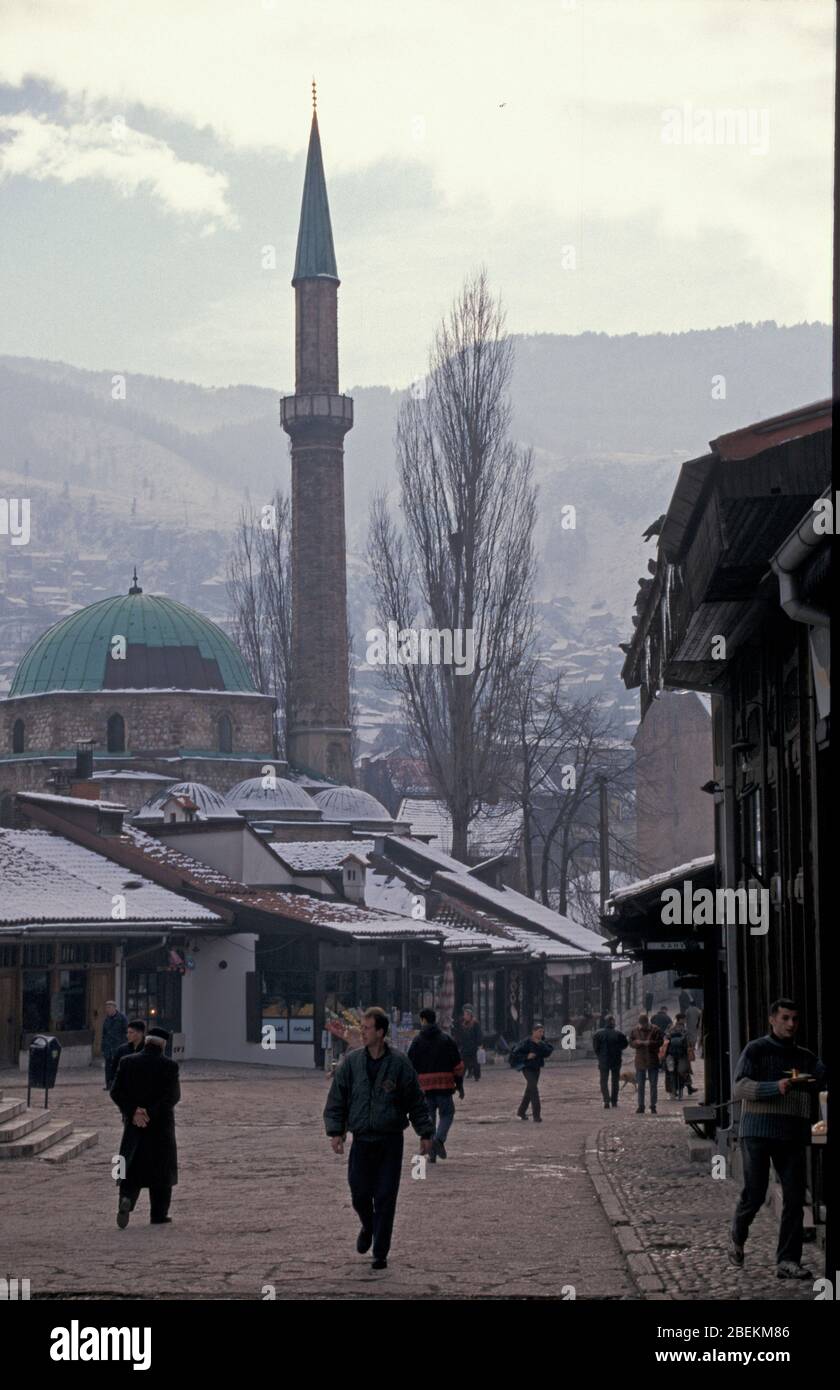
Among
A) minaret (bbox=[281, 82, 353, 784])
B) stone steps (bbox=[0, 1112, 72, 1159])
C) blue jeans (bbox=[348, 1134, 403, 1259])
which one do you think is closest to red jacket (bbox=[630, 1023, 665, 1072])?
stone steps (bbox=[0, 1112, 72, 1159])

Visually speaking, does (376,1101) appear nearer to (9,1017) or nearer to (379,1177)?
(379,1177)

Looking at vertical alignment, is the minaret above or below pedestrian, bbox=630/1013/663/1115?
above

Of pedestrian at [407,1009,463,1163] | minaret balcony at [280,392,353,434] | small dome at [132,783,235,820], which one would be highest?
minaret balcony at [280,392,353,434]

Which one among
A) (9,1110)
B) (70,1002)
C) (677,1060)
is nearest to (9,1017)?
(70,1002)

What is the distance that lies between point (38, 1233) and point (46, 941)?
78.4ft

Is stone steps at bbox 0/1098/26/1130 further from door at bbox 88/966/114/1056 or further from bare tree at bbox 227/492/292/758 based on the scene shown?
bare tree at bbox 227/492/292/758

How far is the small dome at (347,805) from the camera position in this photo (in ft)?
205

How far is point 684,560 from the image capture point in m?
12.4

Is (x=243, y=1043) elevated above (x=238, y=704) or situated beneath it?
situated beneath

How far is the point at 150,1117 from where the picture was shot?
1292 centimetres

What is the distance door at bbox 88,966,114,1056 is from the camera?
37281 millimetres

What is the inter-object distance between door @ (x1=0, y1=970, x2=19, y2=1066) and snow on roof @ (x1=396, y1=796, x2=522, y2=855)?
33914 millimetres

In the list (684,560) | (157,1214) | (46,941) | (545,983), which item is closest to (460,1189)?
(157,1214)
